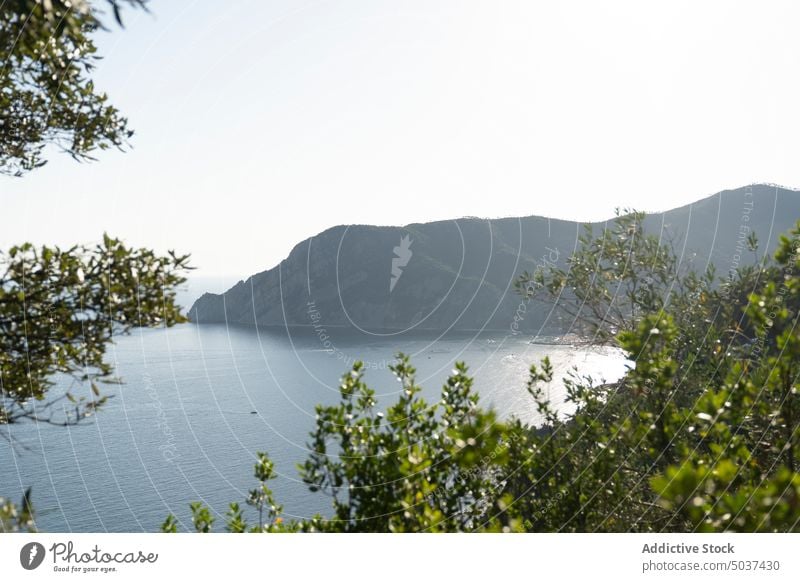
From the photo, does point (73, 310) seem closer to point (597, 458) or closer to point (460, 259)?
point (597, 458)

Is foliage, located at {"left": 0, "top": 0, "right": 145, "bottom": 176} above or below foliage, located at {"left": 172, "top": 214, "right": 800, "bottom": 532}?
above

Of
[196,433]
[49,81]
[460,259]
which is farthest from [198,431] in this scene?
[49,81]

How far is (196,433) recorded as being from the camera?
75.2 meters

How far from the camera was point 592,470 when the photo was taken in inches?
267

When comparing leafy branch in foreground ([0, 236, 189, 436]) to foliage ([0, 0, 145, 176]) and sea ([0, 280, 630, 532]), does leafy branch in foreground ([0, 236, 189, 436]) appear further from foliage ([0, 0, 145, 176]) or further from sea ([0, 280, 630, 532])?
sea ([0, 280, 630, 532])

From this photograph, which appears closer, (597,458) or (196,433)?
(597,458)

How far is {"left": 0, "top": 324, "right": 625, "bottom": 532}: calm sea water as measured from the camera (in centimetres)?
6050

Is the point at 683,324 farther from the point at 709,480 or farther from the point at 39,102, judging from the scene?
the point at 39,102

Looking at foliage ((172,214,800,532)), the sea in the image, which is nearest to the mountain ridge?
foliage ((172,214,800,532))

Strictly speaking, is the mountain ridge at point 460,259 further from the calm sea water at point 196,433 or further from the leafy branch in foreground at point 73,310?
the calm sea water at point 196,433

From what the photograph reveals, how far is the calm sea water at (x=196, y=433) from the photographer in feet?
198

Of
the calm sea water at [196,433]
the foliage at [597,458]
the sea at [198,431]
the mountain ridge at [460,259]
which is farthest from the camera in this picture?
the calm sea water at [196,433]

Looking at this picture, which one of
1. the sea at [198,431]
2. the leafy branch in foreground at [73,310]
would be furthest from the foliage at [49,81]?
the sea at [198,431]
